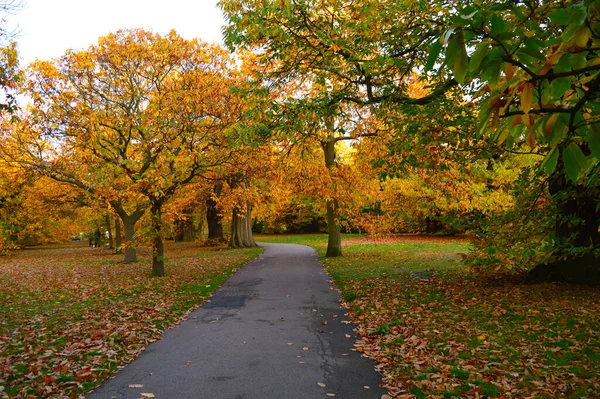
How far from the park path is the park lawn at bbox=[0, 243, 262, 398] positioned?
1.39 feet

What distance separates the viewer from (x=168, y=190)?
1340 cm

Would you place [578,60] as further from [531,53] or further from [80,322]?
[80,322]

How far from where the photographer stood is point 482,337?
599 cm

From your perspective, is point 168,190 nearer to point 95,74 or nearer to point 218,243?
point 95,74

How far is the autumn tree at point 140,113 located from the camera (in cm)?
1252

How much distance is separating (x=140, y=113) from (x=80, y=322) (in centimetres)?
837

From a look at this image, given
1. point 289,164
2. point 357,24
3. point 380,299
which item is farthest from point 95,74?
point 380,299

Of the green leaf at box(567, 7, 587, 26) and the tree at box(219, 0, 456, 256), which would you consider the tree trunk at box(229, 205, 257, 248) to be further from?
the green leaf at box(567, 7, 587, 26)

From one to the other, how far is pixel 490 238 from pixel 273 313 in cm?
493

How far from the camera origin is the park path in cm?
455

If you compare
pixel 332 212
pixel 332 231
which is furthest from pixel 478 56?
pixel 332 231

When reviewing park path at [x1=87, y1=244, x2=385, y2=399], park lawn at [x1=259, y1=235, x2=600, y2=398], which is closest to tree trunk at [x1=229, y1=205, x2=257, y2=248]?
park lawn at [x1=259, y1=235, x2=600, y2=398]

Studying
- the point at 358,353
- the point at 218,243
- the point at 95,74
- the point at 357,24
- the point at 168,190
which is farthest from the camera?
the point at 218,243

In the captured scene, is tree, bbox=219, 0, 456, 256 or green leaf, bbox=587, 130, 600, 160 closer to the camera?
green leaf, bbox=587, 130, 600, 160
